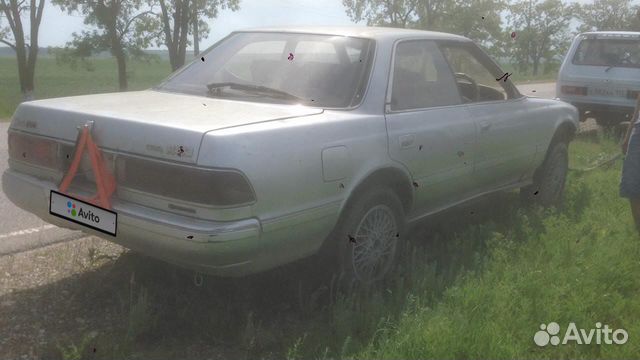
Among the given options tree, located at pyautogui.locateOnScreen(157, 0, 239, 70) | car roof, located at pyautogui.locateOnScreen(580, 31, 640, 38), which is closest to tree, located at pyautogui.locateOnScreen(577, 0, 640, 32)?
tree, located at pyautogui.locateOnScreen(157, 0, 239, 70)

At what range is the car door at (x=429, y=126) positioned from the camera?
13.2 feet

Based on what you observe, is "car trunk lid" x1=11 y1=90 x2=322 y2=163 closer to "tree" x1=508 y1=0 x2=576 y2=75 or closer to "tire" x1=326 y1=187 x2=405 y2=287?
"tire" x1=326 y1=187 x2=405 y2=287

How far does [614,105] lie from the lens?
1048cm

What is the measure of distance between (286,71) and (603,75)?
8.24 meters

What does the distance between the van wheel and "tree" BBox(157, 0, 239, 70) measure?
87.9 feet

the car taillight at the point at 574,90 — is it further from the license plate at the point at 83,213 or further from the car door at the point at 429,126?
the license plate at the point at 83,213

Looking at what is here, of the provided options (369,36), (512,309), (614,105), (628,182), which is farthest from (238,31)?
(614,105)

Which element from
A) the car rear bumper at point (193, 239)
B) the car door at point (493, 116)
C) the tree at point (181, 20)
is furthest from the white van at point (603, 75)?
the tree at point (181, 20)

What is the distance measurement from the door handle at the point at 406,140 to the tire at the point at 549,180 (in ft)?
7.63

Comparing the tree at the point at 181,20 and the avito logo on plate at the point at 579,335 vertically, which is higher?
the tree at the point at 181,20

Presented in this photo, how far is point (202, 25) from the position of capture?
107 ft

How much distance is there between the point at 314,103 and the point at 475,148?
1449 mm

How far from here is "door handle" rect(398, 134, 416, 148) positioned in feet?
12.9

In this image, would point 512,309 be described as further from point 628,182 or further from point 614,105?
point 614,105
